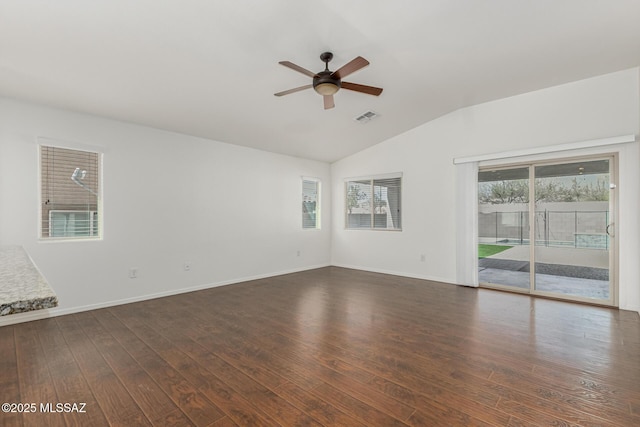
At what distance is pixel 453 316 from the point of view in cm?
363

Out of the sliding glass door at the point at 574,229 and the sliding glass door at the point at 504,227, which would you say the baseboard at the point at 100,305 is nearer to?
the sliding glass door at the point at 504,227

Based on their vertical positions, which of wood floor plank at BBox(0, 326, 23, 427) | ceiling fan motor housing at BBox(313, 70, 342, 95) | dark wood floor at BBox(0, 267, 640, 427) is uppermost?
ceiling fan motor housing at BBox(313, 70, 342, 95)

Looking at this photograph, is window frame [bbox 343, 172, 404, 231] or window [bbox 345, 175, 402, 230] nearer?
window frame [bbox 343, 172, 404, 231]

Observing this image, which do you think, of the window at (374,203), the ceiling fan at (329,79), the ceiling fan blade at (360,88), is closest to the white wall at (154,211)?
the window at (374,203)

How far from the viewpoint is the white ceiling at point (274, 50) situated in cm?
245

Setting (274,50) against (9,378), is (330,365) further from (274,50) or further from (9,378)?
(274,50)

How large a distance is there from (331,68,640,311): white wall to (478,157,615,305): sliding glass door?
0.84 ft

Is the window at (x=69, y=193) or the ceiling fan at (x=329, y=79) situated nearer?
the ceiling fan at (x=329, y=79)

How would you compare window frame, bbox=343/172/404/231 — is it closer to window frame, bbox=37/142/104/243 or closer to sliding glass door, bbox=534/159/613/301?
sliding glass door, bbox=534/159/613/301

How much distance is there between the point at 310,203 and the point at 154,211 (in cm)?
334

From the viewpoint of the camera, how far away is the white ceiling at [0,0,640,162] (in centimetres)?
245

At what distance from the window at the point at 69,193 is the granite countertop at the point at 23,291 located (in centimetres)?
304

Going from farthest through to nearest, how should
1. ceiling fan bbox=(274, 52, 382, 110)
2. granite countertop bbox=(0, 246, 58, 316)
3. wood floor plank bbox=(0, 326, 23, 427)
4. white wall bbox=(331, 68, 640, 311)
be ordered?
white wall bbox=(331, 68, 640, 311)
ceiling fan bbox=(274, 52, 382, 110)
wood floor plank bbox=(0, 326, 23, 427)
granite countertop bbox=(0, 246, 58, 316)

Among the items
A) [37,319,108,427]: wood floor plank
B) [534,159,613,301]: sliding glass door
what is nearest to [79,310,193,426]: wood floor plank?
[37,319,108,427]: wood floor plank
